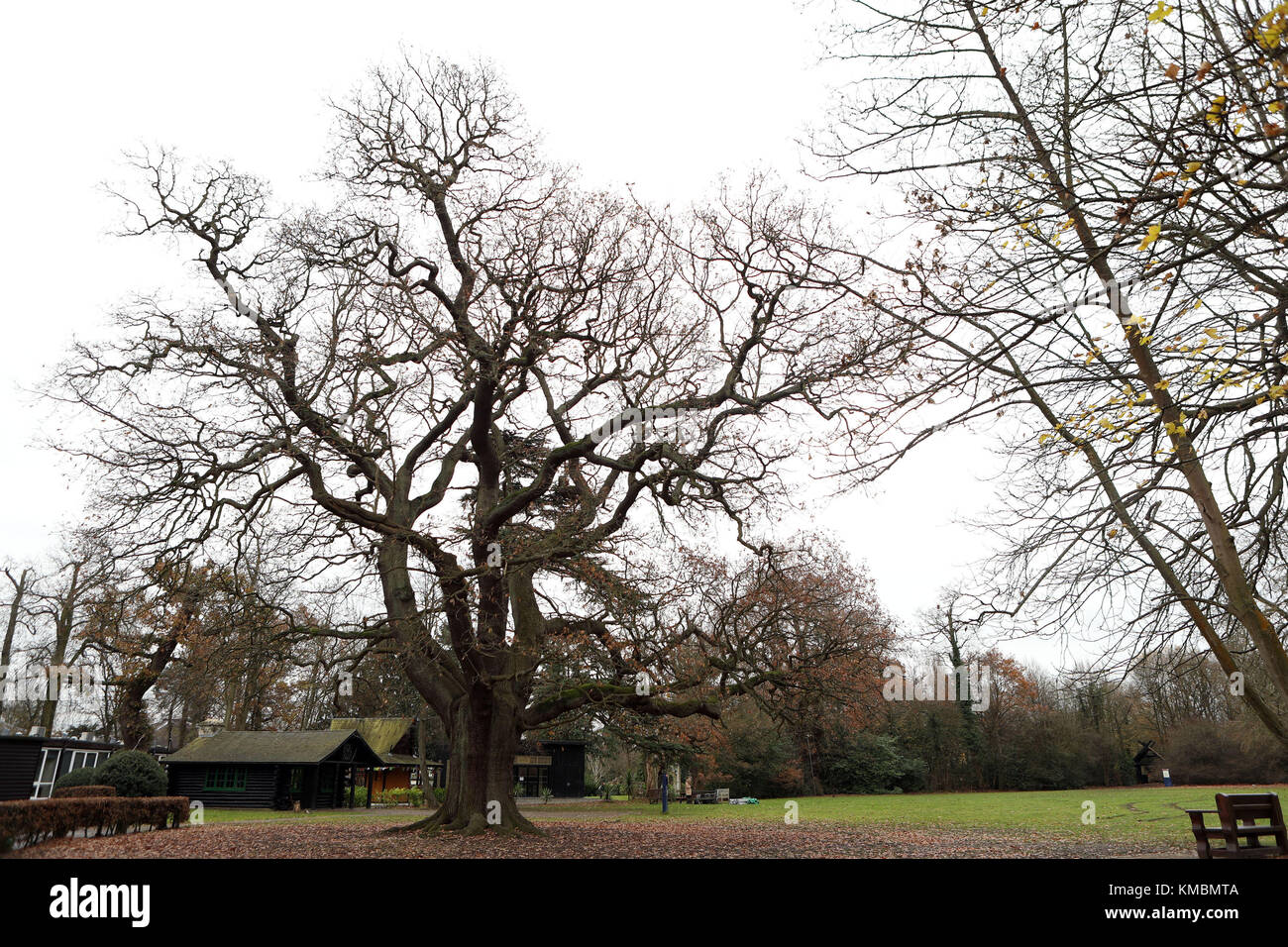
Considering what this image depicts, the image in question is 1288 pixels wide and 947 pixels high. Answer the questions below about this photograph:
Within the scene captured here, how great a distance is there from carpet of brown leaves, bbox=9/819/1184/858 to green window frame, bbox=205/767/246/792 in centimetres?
1719

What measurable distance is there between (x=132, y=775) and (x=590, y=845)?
18435 millimetres

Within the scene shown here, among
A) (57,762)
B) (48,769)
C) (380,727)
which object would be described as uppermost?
(57,762)

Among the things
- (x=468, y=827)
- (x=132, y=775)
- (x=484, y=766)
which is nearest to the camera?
(x=468, y=827)

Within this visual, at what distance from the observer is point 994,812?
28.5 metres

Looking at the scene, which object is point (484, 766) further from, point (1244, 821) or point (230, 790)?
point (230, 790)

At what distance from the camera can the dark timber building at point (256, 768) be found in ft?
124

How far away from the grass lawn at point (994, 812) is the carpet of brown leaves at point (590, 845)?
208cm

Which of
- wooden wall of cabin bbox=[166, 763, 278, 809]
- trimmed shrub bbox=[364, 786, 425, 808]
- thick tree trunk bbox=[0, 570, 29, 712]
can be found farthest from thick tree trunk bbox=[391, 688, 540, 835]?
thick tree trunk bbox=[0, 570, 29, 712]

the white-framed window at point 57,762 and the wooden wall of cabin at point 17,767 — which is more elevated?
the wooden wall of cabin at point 17,767

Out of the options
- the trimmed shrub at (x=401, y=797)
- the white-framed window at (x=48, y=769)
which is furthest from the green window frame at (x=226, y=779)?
the trimmed shrub at (x=401, y=797)

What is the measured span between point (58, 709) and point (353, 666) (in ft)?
123

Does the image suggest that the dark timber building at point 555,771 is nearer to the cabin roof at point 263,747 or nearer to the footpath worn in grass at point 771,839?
the cabin roof at point 263,747

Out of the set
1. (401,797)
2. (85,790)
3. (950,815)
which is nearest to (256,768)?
(401,797)
